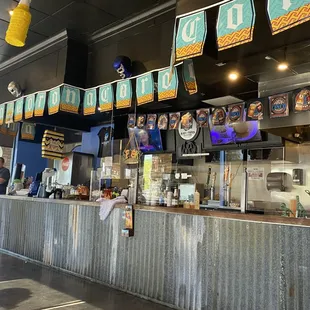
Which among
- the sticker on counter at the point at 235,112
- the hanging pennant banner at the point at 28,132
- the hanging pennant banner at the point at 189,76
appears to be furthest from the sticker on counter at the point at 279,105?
the hanging pennant banner at the point at 28,132

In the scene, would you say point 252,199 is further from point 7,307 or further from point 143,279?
point 7,307

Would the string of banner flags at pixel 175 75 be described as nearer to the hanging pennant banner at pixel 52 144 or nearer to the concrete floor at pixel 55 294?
the hanging pennant banner at pixel 52 144

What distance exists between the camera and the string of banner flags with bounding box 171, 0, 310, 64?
8.46 feet

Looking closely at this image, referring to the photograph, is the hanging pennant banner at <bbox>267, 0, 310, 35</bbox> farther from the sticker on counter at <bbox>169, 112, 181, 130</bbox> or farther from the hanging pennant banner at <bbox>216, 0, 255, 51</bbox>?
the sticker on counter at <bbox>169, 112, 181, 130</bbox>

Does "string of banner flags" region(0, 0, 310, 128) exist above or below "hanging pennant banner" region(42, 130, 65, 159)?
above

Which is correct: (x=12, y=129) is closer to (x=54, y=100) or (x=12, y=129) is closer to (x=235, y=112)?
(x=54, y=100)

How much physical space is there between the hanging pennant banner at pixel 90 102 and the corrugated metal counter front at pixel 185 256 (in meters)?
1.61

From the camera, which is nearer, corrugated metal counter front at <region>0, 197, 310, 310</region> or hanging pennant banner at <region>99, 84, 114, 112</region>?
corrugated metal counter front at <region>0, 197, 310, 310</region>

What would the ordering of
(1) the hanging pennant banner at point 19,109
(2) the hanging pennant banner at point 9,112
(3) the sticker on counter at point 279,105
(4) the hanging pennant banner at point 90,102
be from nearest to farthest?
1. (3) the sticker on counter at point 279,105
2. (4) the hanging pennant banner at point 90,102
3. (1) the hanging pennant banner at point 19,109
4. (2) the hanging pennant banner at point 9,112

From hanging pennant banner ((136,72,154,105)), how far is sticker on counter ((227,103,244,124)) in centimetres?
124

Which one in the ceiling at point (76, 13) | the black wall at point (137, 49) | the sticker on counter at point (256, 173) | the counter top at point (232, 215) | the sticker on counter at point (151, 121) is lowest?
the counter top at point (232, 215)

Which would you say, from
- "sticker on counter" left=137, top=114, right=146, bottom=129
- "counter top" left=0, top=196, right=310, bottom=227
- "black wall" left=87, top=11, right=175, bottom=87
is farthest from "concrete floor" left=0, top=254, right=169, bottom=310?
"black wall" left=87, top=11, right=175, bottom=87

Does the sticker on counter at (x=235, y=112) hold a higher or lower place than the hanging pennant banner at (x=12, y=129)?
lower

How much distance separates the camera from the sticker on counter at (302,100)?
4.07m
